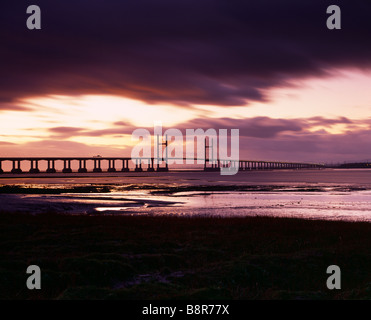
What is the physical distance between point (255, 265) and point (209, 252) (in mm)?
2948

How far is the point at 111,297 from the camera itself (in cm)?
1156

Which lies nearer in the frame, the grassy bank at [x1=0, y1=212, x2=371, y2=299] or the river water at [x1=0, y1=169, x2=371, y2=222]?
the grassy bank at [x1=0, y1=212, x2=371, y2=299]

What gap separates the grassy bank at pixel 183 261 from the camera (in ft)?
40.7

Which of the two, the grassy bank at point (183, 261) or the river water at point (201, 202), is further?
the river water at point (201, 202)

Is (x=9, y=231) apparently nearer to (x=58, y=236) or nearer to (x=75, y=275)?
(x=58, y=236)

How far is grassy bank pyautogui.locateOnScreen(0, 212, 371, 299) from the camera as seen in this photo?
1241 cm

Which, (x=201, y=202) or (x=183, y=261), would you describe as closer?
(x=183, y=261)

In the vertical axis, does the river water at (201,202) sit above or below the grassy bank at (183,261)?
below

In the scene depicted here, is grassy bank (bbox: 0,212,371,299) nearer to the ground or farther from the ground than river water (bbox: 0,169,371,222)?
farther from the ground

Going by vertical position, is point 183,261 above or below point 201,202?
above

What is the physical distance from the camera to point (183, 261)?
16.4m
